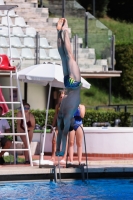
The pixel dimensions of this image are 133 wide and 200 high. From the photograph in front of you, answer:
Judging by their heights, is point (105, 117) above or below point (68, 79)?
below

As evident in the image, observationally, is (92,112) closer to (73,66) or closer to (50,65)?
(50,65)

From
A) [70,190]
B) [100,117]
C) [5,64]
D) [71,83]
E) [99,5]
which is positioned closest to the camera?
[71,83]

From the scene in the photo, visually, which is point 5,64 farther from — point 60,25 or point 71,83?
point 71,83

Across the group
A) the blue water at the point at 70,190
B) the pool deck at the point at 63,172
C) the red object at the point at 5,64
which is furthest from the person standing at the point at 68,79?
the red object at the point at 5,64

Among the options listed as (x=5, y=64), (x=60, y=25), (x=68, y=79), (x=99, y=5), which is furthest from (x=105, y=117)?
(x=99, y=5)

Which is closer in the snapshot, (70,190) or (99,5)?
(70,190)

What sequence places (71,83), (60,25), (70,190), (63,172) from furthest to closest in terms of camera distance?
(63,172), (70,190), (60,25), (71,83)

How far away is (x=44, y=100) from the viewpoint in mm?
26547

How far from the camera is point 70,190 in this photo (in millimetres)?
13336

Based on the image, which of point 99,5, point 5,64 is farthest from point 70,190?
point 99,5

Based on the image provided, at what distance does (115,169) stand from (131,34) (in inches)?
1273

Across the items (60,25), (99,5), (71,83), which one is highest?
(60,25)

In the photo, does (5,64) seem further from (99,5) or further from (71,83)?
(99,5)

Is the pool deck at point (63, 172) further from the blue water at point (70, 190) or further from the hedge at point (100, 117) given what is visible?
the hedge at point (100, 117)
